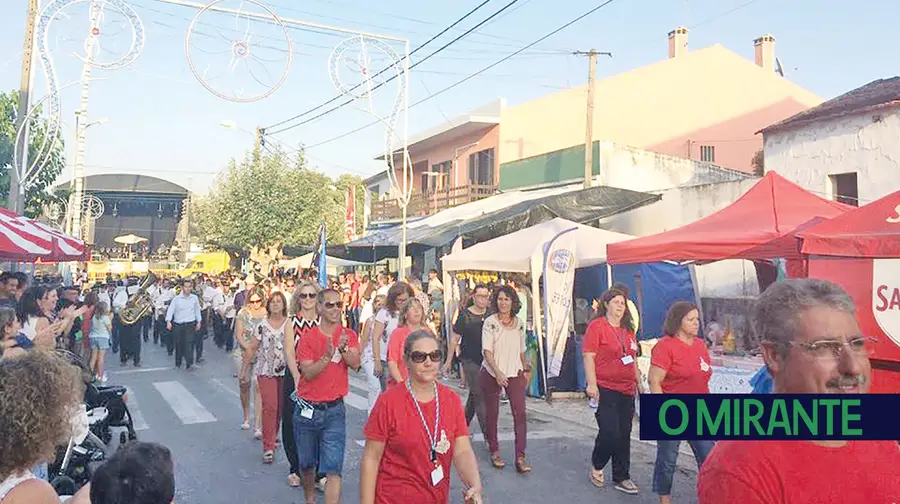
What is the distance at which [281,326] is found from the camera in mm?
7070

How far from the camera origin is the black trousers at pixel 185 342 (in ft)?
43.7

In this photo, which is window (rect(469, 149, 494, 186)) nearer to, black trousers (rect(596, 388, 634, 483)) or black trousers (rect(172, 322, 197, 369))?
black trousers (rect(172, 322, 197, 369))

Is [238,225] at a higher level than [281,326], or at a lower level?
higher

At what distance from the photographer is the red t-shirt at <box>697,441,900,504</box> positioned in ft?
4.70

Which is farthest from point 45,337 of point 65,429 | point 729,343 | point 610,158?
point 610,158

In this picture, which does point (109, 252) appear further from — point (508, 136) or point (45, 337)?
point (45, 337)

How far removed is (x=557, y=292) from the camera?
1033cm

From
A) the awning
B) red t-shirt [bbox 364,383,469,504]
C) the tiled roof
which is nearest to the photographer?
red t-shirt [bbox 364,383,469,504]

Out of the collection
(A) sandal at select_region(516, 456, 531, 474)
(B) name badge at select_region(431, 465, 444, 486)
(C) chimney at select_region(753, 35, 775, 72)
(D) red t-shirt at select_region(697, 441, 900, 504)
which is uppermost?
(C) chimney at select_region(753, 35, 775, 72)

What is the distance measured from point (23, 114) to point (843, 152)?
16.9 m

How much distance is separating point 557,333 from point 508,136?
1490 cm

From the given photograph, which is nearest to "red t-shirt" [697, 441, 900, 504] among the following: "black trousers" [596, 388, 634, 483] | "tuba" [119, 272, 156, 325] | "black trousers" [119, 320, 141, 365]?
"black trousers" [596, 388, 634, 483]

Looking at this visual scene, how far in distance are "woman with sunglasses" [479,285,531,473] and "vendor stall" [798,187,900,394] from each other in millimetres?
2612

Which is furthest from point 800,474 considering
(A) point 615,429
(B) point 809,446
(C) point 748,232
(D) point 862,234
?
(C) point 748,232
